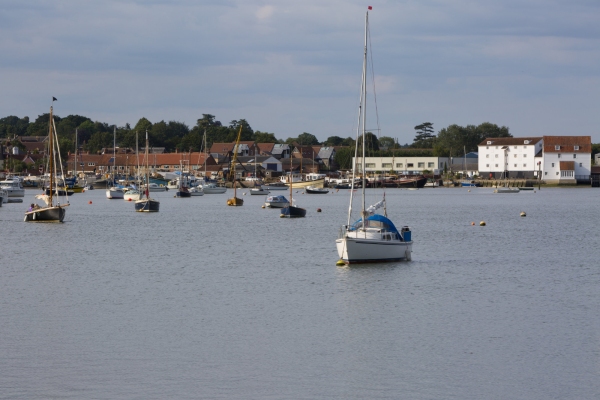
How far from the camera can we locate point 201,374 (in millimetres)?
20750

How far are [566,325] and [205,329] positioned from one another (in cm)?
1100

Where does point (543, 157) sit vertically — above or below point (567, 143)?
below

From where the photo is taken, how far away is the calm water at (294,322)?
65.7 ft

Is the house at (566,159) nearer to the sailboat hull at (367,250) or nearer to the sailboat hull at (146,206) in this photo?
the sailboat hull at (146,206)

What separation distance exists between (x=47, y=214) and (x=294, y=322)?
47.7 metres

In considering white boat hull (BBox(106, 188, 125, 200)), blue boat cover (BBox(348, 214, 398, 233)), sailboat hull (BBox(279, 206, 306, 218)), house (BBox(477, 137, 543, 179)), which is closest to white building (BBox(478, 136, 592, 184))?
house (BBox(477, 137, 543, 179))

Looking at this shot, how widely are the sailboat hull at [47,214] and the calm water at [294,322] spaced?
645 inches

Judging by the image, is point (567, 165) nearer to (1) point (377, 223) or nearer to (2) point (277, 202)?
(2) point (277, 202)

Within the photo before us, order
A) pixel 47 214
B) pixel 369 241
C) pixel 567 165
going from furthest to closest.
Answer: pixel 567 165
pixel 47 214
pixel 369 241

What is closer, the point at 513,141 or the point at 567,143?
the point at 567,143

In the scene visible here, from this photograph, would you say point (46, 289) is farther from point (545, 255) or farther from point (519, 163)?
point (519, 163)

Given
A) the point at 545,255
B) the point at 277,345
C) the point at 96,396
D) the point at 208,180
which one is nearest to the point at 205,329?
the point at 277,345

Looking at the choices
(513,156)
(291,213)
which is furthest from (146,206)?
(513,156)

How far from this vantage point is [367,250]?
126 feet
